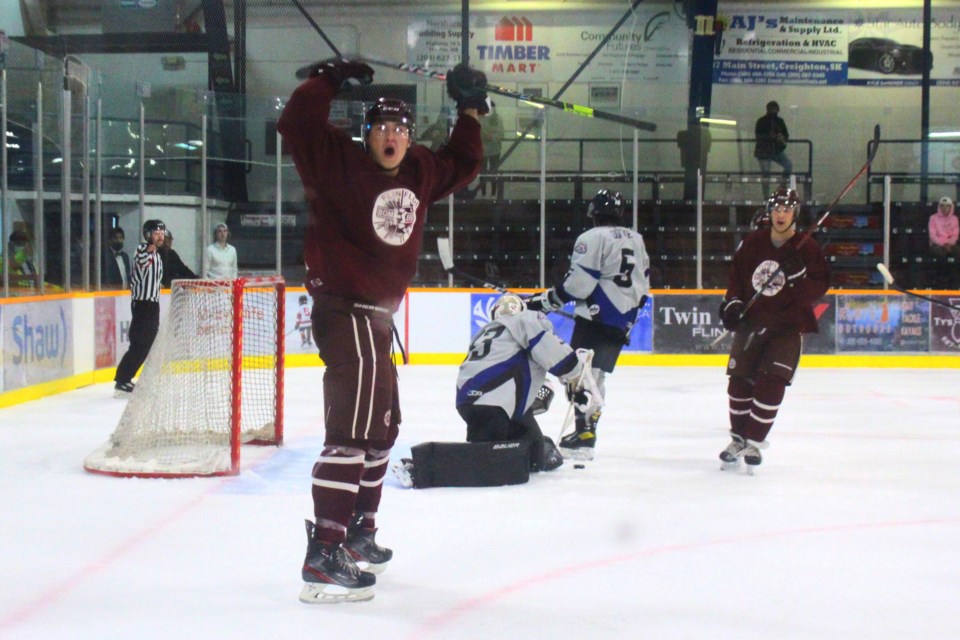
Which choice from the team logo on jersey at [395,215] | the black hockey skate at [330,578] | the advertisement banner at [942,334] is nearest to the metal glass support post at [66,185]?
the team logo on jersey at [395,215]

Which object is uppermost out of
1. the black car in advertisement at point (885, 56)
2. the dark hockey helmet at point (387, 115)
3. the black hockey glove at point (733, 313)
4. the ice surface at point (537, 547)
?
the black car in advertisement at point (885, 56)

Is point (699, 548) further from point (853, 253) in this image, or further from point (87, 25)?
point (87, 25)

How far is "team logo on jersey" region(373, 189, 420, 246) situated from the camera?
2.68m

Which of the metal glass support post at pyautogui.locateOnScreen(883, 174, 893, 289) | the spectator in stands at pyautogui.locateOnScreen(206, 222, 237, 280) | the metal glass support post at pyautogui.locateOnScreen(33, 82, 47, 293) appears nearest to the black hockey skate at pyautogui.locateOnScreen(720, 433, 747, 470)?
the metal glass support post at pyautogui.locateOnScreen(33, 82, 47, 293)

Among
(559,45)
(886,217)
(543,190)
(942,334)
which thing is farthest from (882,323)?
(559,45)

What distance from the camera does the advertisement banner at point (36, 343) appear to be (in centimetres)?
652

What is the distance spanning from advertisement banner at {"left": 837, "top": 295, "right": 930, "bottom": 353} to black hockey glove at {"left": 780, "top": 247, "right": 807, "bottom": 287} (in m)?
5.97

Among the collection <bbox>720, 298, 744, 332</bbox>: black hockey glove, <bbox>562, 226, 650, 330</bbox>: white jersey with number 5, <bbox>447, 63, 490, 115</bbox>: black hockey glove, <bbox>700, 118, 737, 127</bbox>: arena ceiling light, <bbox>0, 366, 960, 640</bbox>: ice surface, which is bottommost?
<bbox>0, 366, 960, 640</bbox>: ice surface

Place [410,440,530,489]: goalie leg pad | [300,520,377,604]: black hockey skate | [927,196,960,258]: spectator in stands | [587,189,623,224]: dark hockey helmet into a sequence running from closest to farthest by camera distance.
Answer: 1. [300,520,377,604]: black hockey skate
2. [410,440,530,489]: goalie leg pad
3. [587,189,623,224]: dark hockey helmet
4. [927,196,960,258]: spectator in stands

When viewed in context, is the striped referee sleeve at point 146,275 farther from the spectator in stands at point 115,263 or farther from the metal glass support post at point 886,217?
the metal glass support post at point 886,217

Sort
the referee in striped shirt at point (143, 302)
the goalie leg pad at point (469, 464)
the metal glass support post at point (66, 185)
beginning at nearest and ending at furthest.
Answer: the goalie leg pad at point (469, 464), the referee in striped shirt at point (143, 302), the metal glass support post at point (66, 185)

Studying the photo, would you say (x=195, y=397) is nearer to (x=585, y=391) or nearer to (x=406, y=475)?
(x=406, y=475)

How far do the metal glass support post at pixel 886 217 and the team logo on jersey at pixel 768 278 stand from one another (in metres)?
6.44

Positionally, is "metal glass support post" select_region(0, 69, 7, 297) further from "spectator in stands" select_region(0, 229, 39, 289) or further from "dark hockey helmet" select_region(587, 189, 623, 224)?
"dark hockey helmet" select_region(587, 189, 623, 224)
